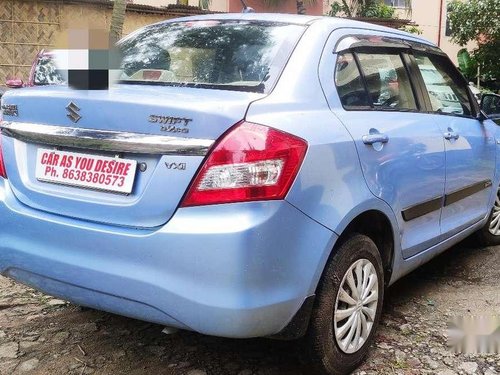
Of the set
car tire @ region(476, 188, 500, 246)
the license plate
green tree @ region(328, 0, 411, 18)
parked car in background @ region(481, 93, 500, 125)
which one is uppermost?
green tree @ region(328, 0, 411, 18)

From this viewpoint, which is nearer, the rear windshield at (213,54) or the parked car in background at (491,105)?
the rear windshield at (213,54)

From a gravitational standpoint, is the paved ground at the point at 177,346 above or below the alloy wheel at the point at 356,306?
below

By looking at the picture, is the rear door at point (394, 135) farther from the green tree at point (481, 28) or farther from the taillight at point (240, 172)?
the green tree at point (481, 28)

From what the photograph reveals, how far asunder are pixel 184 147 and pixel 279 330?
31.2 inches

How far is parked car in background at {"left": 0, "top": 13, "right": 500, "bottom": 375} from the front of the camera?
206cm

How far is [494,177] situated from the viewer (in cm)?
422

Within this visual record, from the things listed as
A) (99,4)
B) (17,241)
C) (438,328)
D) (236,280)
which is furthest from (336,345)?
(99,4)

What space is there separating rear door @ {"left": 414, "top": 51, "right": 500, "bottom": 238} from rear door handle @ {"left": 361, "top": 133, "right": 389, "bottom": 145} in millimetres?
751

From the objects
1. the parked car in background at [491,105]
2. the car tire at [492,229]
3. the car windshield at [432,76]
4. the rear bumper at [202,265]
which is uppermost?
the car windshield at [432,76]

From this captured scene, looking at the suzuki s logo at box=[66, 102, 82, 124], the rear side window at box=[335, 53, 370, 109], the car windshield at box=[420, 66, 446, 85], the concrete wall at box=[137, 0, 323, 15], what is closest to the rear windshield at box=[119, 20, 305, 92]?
the rear side window at box=[335, 53, 370, 109]

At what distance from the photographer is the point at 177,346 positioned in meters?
2.89

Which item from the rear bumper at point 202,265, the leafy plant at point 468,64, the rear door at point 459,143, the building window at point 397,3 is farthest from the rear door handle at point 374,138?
the building window at point 397,3

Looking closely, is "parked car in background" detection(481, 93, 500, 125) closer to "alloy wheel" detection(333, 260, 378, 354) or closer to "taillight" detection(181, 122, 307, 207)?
"alloy wheel" detection(333, 260, 378, 354)

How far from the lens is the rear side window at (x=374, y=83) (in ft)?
8.84
